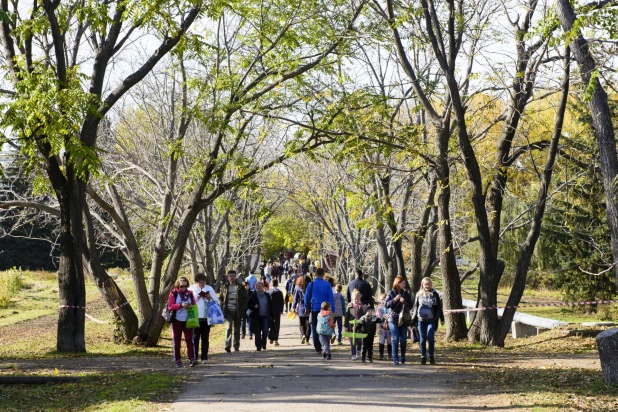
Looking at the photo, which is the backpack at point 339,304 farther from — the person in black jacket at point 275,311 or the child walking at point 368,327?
the child walking at point 368,327

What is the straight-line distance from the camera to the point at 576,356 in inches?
616

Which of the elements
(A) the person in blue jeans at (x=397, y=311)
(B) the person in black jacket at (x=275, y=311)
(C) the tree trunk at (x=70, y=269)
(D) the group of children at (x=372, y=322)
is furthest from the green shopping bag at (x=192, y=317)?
(B) the person in black jacket at (x=275, y=311)

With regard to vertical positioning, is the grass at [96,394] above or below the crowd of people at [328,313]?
below

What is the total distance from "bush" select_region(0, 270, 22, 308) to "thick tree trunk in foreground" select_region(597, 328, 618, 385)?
28354 millimetres

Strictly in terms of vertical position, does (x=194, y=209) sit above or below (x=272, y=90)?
below

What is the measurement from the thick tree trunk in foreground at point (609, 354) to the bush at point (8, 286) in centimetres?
2835

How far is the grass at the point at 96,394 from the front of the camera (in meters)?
9.89

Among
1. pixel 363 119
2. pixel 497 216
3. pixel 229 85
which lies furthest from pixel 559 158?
pixel 229 85

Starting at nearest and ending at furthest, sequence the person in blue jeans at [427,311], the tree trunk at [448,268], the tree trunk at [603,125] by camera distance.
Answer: the tree trunk at [603,125], the person in blue jeans at [427,311], the tree trunk at [448,268]

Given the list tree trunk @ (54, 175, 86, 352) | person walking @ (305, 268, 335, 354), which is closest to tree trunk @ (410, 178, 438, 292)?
person walking @ (305, 268, 335, 354)

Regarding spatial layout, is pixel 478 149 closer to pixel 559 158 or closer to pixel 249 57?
pixel 559 158

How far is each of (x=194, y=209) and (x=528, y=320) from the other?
12.9 meters

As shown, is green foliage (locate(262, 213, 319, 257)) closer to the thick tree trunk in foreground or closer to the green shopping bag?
→ the green shopping bag

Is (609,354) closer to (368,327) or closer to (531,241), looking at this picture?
(368,327)
